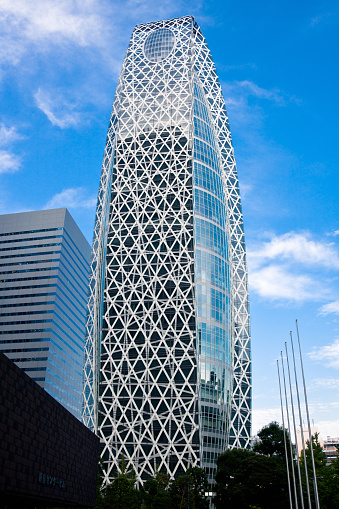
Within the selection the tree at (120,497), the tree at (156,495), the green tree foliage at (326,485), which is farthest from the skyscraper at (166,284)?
the tree at (120,497)

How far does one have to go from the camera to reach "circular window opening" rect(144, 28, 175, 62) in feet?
377

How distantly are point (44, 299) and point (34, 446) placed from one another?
363ft

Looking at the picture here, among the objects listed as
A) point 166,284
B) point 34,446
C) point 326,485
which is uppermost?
point 166,284

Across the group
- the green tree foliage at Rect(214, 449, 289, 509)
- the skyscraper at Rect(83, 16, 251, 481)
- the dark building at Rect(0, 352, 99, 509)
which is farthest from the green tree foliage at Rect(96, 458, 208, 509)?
the dark building at Rect(0, 352, 99, 509)

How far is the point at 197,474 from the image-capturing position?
233 feet

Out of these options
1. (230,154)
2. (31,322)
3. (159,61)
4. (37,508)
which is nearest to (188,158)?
(230,154)

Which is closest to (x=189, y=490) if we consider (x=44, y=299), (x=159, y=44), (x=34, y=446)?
(x=34, y=446)

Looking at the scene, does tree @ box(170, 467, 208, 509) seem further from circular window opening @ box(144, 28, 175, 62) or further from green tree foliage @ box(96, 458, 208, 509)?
circular window opening @ box(144, 28, 175, 62)

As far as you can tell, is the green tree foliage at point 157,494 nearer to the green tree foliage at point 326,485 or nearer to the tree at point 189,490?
the tree at point 189,490

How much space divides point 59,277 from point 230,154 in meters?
Answer: 60.0

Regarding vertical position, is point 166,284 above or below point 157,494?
above

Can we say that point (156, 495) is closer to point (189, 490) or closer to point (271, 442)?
point (189, 490)

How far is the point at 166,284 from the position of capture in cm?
9250

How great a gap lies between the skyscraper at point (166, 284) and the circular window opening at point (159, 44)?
1.46 ft
